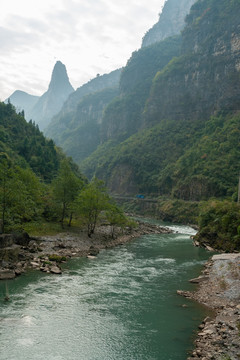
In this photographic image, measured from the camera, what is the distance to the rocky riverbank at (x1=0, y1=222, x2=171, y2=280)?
30.8 m

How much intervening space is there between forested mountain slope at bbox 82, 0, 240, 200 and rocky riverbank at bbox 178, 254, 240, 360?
7527 centimetres

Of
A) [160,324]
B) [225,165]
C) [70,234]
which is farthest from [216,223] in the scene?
[225,165]

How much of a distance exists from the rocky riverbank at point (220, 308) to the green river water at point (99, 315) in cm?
96

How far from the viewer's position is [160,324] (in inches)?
792

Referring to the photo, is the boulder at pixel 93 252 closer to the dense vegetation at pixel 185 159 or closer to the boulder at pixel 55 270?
the boulder at pixel 55 270

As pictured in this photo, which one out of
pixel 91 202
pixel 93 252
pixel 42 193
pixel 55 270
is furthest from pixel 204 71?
pixel 55 270

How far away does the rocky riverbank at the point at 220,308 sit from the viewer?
16.2 meters

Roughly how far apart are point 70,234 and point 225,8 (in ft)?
579

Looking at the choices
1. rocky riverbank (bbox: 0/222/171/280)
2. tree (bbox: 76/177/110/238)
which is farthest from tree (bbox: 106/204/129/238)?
rocky riverbank (bbox: 0/222/171/280)

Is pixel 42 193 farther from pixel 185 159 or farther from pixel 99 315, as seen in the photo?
pixel 185 159

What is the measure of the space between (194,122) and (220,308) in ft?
496

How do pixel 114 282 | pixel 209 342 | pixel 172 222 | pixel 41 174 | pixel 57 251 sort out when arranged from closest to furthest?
pixel 209 342 < pixel 114 282 < pixel 57 251 < pixel 41 174 < pixel 172 222

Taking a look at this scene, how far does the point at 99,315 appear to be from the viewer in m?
21.0

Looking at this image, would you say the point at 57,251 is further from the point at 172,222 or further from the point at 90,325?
the point at 172,222
